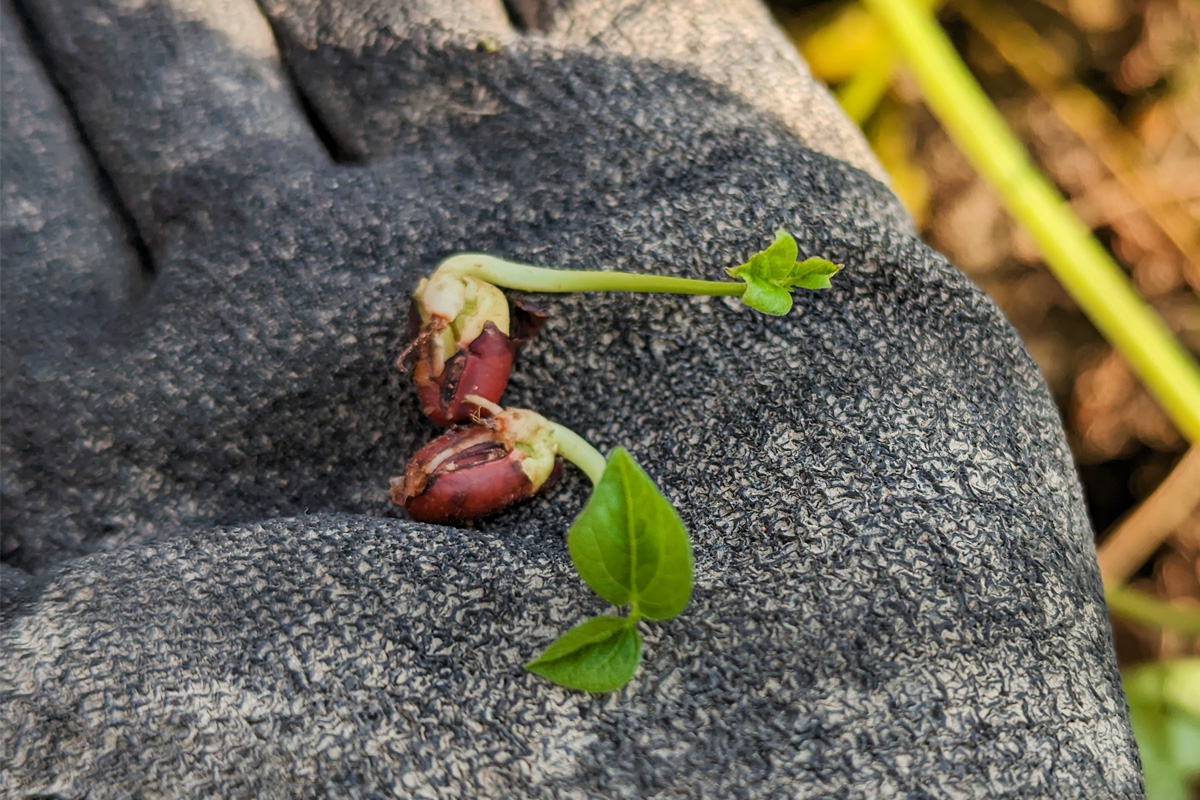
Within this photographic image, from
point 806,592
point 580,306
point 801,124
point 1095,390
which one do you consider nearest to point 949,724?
point 806,592

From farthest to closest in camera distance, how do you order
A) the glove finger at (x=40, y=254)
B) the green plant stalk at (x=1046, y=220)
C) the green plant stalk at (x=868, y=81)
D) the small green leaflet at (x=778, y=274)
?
the green plant stalk at (x=868, y=81) → the green plant stalk at (x=1046, y=220) → the glove finger at (x=40, y=254) → the small green leaflet at (x=778, y=274)

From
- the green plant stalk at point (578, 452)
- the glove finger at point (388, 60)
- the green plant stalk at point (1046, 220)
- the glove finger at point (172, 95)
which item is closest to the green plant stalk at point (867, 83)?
the green plant stalk at point (1046, 220)

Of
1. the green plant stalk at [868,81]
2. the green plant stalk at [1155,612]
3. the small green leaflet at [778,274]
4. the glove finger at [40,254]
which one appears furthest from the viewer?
the green plant stalk at [868,81]

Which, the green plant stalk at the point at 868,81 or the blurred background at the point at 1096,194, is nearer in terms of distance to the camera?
the green plant stalk at the point at 868,81

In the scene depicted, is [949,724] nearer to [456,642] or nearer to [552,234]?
[456,642]

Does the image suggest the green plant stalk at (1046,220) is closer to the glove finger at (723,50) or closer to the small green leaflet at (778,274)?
the glove finger at (723,50)

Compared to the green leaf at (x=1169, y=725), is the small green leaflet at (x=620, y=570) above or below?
above
